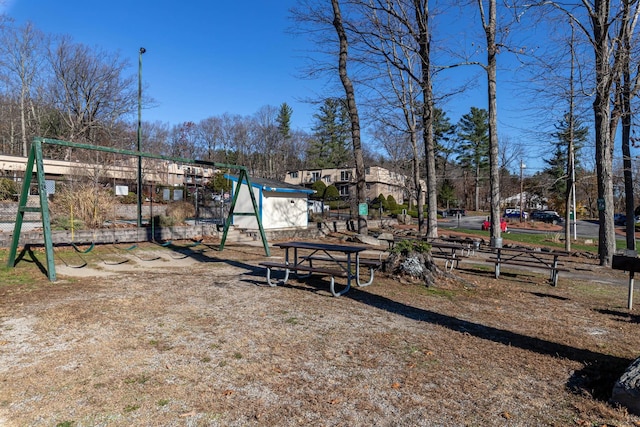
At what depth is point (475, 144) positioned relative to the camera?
63.3m

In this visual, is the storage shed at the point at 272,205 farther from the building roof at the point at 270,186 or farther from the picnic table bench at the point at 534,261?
the picnic table bench at the point at 534,261

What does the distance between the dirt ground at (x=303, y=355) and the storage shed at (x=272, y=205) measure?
11.3m

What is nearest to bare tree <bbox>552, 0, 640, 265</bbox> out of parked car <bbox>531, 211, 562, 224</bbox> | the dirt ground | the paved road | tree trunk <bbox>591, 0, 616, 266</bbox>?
tree trunk <bbox>591, 0, 616, 266</bbox>

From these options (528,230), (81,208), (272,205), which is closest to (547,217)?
(528,230)

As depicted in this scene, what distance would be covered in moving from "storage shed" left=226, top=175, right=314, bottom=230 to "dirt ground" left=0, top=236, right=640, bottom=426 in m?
11.3

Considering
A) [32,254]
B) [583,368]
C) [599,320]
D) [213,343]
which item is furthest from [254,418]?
[32,254]

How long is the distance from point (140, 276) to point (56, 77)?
35.9m

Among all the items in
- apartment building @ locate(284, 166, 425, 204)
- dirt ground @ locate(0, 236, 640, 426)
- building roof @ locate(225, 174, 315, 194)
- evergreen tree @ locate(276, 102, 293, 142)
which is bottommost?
dirt ground @ locate(0, 236, 640, 426)

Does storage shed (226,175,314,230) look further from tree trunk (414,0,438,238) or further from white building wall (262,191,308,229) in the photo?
tree trunk (414,0,438,238)

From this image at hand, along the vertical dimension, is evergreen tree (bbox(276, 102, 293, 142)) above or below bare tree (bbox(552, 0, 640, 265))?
above

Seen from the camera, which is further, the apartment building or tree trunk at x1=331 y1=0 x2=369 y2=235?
the apartment building

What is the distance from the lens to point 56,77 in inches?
1366

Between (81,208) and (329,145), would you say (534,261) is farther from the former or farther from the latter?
(329,145)

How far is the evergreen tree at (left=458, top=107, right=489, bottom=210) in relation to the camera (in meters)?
62.7
